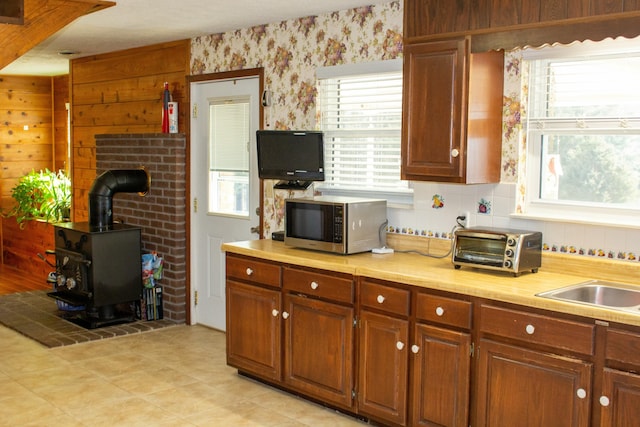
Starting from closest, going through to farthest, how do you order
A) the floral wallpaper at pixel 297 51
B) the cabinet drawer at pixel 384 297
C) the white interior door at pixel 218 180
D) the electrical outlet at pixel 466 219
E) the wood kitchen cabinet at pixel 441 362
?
1. the wood kitchen cabinet at pixel 441 362
2. the cabinet drawer at pixel 384 297
3. the electrical outlet at pixel 466 219
4. the floral wallpaper at pixel 297 51
5. the white interior door at pixel 218 180

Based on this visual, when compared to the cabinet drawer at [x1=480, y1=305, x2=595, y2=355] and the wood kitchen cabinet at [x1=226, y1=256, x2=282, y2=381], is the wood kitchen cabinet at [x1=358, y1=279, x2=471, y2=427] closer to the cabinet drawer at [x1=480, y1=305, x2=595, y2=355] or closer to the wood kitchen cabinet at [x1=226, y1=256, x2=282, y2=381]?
the cabinet drawer at [x1=480, y1=305, x2=595, y2=355]

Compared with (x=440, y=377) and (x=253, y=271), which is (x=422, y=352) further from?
(x=253, y=271)

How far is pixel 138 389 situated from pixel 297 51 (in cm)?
239

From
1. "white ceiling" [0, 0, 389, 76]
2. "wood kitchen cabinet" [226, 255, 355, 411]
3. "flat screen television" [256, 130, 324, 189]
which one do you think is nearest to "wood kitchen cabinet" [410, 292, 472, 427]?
"wood kitchen cabinet" [226, 255, 355, 411]

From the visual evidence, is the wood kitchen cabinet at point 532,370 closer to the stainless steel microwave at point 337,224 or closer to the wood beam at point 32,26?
the stainless steel microwave at point 337,224

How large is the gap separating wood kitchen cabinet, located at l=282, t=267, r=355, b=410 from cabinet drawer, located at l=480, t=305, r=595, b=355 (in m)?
0.85

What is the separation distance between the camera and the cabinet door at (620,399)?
2.83 m

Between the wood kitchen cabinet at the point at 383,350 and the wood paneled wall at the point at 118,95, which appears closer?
the wood kitchen cabinet at the point at 383,350

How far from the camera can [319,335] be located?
4.07 m

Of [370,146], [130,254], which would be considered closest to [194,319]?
[130,254]

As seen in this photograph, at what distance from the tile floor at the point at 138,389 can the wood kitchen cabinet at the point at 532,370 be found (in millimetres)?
947

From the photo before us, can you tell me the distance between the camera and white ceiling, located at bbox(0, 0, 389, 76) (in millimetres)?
4465

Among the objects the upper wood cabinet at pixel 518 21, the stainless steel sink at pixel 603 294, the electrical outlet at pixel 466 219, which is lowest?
the stainless steel sink at pixel 603 294

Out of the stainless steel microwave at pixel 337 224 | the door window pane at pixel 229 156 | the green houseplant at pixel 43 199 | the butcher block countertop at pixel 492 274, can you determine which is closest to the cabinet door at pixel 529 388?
the butcher block countertop at pixel 492 274
